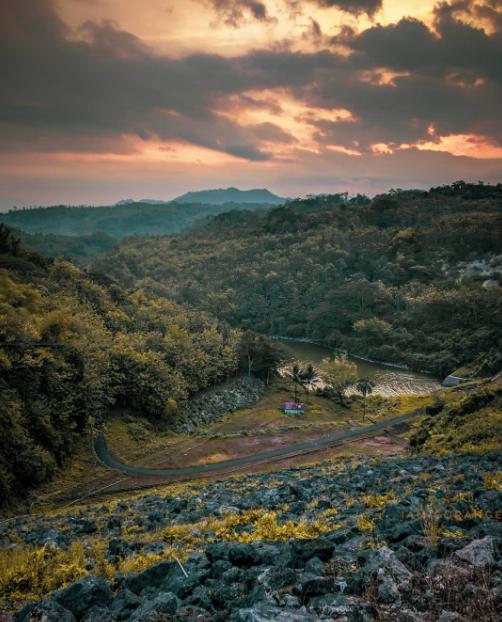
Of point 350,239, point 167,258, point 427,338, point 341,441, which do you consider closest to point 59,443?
point 341,441

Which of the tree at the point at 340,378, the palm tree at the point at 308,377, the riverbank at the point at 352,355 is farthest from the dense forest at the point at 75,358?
the riverbank at the point at 352,355

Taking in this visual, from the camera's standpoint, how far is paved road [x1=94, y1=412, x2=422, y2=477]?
3622 cm

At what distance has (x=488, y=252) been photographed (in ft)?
424

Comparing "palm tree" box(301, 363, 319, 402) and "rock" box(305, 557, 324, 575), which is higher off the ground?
"rock" box(305, 557, 324, 575)

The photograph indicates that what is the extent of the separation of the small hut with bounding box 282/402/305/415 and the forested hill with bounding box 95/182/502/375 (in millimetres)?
33935

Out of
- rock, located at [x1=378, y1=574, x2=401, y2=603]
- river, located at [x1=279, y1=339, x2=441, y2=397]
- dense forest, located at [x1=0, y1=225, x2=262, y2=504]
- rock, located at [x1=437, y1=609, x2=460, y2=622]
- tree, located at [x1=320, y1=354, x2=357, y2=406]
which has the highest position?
rock, located at [x1=437, y1=609, x2=460, y2=622]

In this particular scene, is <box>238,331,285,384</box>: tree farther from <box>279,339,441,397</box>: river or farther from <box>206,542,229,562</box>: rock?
<box>206,542,229,562</box>: rock

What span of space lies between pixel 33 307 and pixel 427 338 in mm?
76709

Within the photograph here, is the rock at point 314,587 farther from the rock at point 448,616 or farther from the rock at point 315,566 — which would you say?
the rock at point 448,616

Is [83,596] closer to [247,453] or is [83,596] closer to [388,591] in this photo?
[388,591]

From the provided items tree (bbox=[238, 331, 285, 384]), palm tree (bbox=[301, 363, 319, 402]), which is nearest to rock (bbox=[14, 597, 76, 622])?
palm tree (bbox=[301, 363, 319, 402])

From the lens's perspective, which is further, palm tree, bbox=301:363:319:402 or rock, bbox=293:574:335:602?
palm tree, bbox=301:363:319:402

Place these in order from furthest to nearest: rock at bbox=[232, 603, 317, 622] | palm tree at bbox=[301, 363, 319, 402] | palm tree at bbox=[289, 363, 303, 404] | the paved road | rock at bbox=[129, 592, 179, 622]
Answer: palm tree at bbox=[301, 363, 319, 402], palm tree at bbox=[289, 363, 303, 404], the paved road, rock at bbox=[129, 592, 179, 622], rock at bbox=[232, 603, 317, 622]

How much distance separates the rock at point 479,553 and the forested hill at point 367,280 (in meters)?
73.0
